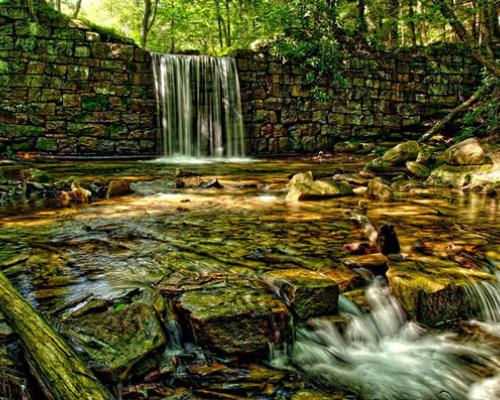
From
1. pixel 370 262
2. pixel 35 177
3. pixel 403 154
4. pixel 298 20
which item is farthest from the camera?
pixel 298 20

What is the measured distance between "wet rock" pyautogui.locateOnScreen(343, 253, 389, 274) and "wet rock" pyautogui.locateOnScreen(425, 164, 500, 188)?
4.42 m

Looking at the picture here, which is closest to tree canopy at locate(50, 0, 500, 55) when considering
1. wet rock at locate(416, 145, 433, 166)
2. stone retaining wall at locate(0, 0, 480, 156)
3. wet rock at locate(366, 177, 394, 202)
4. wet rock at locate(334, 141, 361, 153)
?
stone retaining wall at locate(0, 0, 480, 156)

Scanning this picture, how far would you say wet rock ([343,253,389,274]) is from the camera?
2.87 metres

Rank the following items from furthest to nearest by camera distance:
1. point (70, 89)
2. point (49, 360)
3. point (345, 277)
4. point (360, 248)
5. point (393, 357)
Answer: point (70, 89) < point (360, 248) < point (345, 277) < point (393, 357) < point (49, 360)

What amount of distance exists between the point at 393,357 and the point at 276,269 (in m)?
0.92

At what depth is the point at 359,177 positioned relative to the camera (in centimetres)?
702

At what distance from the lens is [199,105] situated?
1191 centimetres

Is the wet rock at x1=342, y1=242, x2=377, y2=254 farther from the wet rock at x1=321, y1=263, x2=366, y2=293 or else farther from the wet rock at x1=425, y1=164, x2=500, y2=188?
the wet rock at x1=425, y1=164, x2=500, y2=188

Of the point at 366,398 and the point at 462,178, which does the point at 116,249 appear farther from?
the point at 462,178

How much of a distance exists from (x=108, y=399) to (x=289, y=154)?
38.5ft

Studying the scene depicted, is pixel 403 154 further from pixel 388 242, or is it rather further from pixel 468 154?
pixel 388 242

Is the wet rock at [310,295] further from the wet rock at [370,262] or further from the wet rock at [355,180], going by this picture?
the wet rock at [355,180]

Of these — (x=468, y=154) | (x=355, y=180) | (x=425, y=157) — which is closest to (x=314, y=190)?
(x=355, y=180)

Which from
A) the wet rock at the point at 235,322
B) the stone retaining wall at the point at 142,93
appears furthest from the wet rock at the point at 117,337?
the stone retaining wall at the point at 142,93
